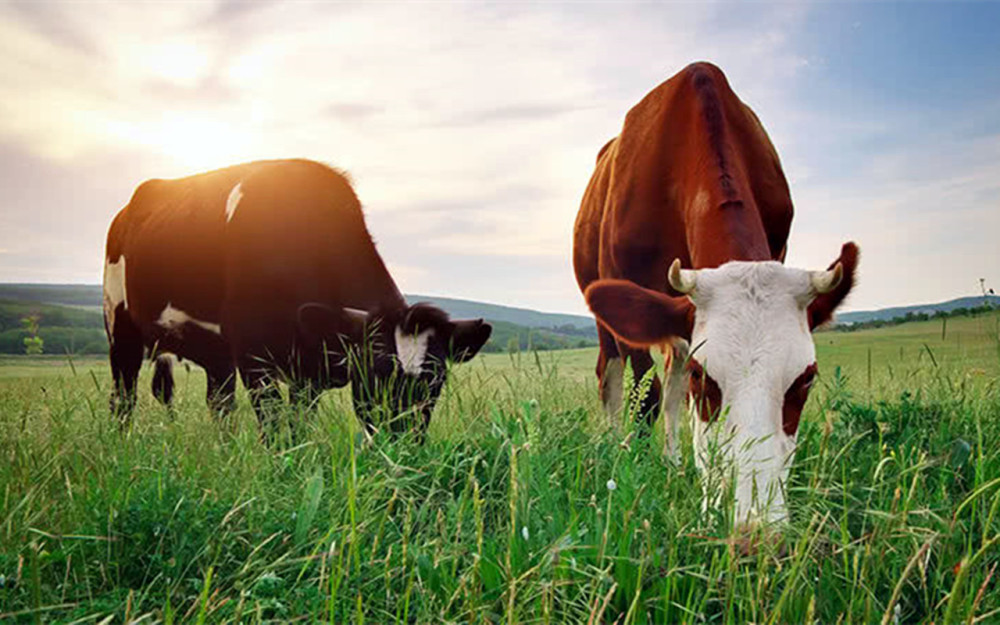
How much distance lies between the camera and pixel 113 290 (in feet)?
31.7

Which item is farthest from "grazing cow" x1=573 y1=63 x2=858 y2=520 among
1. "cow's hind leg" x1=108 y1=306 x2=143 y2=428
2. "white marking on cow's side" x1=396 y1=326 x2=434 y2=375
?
"cow's hind leg" x1=108 y1=306 x2=143 y2=428

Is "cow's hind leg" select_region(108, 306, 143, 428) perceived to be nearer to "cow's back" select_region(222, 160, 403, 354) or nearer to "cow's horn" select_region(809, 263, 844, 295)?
"cow's back" select_region(222, 160, 403, 354)

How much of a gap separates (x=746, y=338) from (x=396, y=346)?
10.1ft

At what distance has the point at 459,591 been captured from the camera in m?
2.21

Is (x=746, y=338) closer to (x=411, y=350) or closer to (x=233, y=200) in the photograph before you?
(x=411, y=350)

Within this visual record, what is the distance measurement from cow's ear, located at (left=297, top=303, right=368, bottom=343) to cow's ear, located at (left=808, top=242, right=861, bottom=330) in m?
3.51

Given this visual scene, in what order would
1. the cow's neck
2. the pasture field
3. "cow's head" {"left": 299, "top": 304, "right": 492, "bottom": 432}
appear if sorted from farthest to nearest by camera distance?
1. "cow's head" {"left": 299, "top": 304, "right": 492, "bottom": 432}
2. the cow's neck
3. the pasture field

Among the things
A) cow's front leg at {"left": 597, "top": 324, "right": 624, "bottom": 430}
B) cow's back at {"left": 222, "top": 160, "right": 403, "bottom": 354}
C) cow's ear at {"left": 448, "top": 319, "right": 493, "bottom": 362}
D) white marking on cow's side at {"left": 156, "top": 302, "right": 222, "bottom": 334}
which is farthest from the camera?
white marking on cow's side at {"left": 156, "top": 302, "right": 222, "bottom": 334}

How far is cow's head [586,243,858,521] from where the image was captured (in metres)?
2.98

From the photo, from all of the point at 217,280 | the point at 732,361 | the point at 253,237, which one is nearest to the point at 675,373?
the point at 732,361

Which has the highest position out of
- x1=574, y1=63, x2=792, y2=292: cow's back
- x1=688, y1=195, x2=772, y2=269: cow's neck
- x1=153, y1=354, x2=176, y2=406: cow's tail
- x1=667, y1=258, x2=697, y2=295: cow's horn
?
x1=574, y1=63, x2=792, y2=292: cow's back

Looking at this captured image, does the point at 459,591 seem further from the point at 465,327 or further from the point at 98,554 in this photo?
the point at 465,327

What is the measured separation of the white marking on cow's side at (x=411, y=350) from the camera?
555 centimetres

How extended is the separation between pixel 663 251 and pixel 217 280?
4773mm
